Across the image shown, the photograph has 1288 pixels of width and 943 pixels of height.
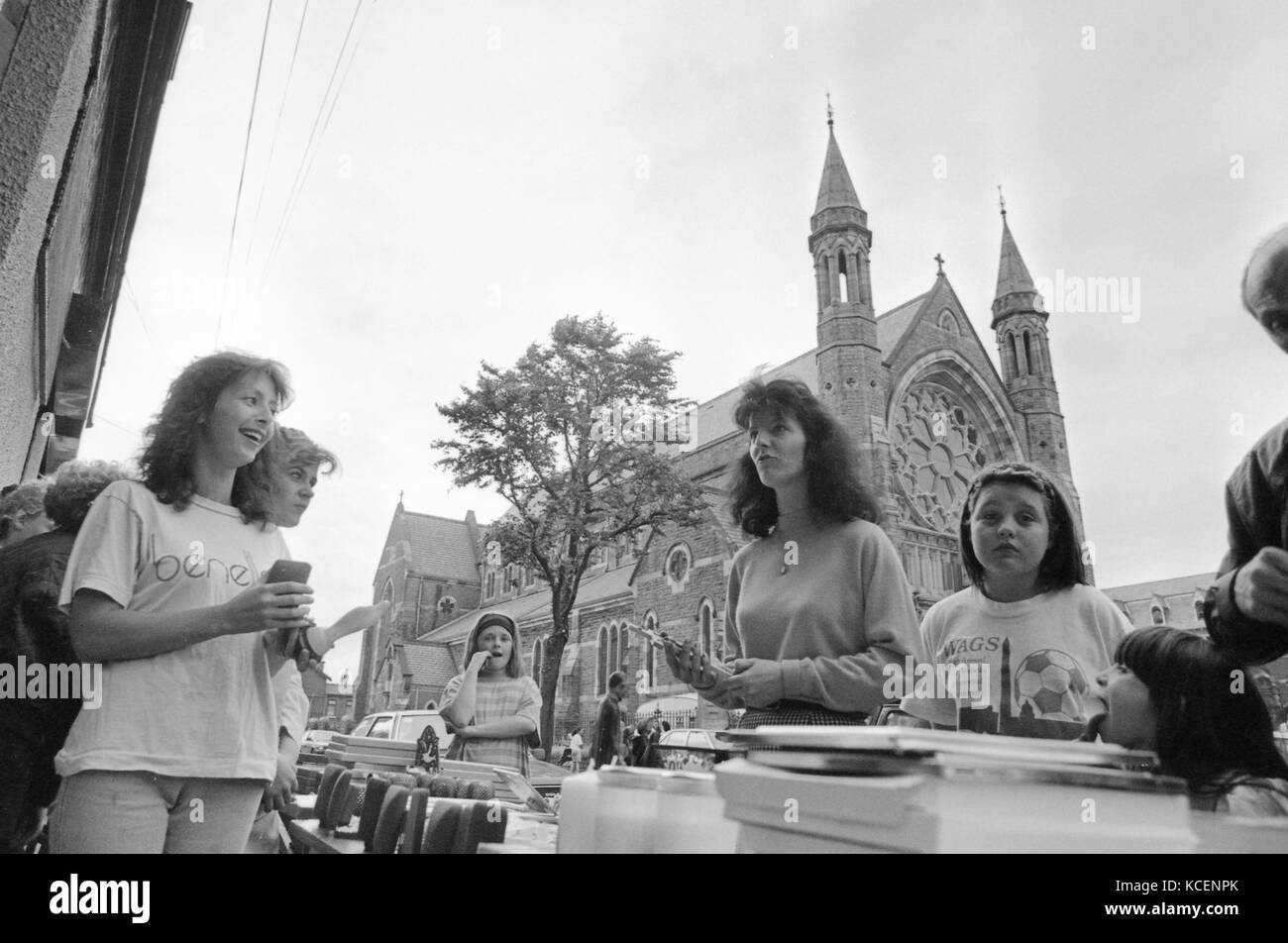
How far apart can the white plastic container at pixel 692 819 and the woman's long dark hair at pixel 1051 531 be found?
3.60 feet

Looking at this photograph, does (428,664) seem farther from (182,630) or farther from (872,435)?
(182,630)

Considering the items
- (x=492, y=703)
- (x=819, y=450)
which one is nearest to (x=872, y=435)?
(x=492, y=703)

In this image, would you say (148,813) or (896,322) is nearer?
(148,813)

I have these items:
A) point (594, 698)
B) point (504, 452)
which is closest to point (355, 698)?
point (594, 698)

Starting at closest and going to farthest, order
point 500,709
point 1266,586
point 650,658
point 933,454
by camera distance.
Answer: point 1266,586
point 500,709
point 650,658
point 933,454

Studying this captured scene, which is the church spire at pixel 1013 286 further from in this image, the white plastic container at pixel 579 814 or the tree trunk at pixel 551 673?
the white plastic container at pixel 579 814

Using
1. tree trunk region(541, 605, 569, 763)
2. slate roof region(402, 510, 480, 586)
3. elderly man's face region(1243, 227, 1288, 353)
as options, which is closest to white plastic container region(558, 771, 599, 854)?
elderly man's face region(1243, 227, 1288, 353)

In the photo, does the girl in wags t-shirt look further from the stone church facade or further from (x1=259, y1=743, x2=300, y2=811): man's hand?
the stone church facade

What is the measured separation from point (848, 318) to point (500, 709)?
2155 centimetres

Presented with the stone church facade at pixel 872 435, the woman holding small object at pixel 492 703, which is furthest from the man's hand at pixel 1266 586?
the stone church facade at pixel 872 435

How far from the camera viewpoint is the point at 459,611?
49.8m

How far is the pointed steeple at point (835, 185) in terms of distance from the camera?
24.7m

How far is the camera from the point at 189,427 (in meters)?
1.59
